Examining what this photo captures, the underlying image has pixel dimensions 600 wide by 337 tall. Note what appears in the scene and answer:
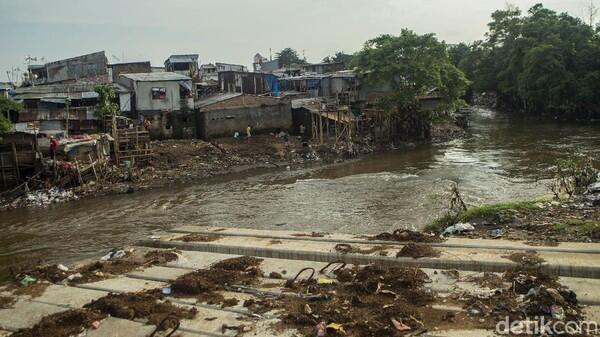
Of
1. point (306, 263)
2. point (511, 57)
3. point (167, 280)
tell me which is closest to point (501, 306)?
point (306, 263)

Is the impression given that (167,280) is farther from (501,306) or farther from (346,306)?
(501,306)

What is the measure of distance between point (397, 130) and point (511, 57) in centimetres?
1931

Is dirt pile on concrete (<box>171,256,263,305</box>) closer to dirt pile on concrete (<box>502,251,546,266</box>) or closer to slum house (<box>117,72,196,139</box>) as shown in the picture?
dirt pile on concrete (<box>502,251,546,266</box>)

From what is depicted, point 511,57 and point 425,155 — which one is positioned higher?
point 511,57

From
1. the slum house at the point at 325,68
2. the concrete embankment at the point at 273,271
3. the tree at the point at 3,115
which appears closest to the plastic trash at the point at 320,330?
the concrete embankment at the point at 273,271

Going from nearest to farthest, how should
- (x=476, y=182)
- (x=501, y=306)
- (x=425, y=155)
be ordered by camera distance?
(x=501, y=306) → (x=476, y=182) → (x=425, y=155)

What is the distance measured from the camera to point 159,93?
31188 millimetres

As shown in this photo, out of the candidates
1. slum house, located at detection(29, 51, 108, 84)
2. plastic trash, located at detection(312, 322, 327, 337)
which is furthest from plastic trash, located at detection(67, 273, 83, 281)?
slum house, located at detection(29, 51, 108, 84)

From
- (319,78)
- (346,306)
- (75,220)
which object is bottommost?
(75,220)

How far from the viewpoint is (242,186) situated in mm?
23094

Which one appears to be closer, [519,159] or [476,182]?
[476,182]

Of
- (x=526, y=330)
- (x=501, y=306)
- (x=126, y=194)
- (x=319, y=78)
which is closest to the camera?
(x=526, y=330)

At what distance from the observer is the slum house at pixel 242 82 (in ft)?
135

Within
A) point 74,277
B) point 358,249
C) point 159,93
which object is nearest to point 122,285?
point 74,277
